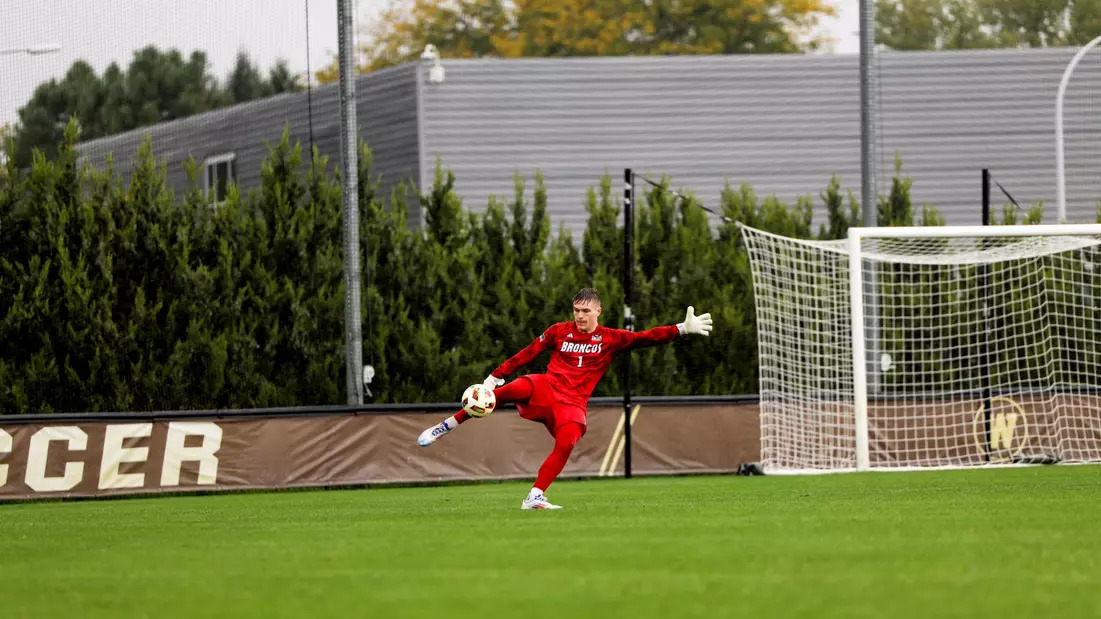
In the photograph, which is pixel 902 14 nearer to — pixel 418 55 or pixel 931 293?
pixel 418 55

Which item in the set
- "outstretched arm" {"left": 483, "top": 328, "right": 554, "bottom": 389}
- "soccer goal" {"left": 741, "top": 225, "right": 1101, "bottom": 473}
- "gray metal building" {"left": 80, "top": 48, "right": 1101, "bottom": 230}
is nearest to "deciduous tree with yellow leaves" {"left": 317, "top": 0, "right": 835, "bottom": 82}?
"gray metal building" {"left": 80, "top": 48, "right": 1101, "bottom": 230}

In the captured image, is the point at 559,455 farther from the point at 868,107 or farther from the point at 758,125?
the point at 758,125

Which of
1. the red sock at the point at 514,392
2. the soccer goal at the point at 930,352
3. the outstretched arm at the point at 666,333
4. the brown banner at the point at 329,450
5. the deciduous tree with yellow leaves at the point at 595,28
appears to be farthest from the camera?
the deciduous tree with yellow leaves at the point at 595,28

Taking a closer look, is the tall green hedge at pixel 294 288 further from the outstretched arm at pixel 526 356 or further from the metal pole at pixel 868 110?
the outstretched arm at pixel 526 356

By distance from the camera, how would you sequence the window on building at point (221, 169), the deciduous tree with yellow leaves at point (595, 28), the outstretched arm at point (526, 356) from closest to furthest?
1. the outstretched arm at point (526, 356)
2. the window on building at point (221, 169)
3. the deciduous tree with yellow leaves at point (595, 28)

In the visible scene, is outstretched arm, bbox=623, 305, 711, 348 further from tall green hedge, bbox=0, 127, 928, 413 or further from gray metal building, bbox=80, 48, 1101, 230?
gray metal building, bbox=80, 48, 1101, 230

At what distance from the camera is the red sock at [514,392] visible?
12.9m

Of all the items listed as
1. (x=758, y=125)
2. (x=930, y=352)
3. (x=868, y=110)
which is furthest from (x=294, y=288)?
(x=758, y=125)

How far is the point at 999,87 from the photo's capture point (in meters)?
32.7

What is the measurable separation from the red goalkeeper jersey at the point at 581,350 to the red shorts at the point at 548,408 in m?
0.07

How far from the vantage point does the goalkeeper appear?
41.8ft

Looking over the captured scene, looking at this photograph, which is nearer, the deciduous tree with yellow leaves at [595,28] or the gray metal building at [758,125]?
the gray metal building at [758,125]

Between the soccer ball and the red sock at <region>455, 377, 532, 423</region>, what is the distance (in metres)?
0.16

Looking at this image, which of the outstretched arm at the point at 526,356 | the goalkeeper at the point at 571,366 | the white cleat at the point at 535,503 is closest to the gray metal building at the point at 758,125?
the outstretched arm at the point at 526,356
